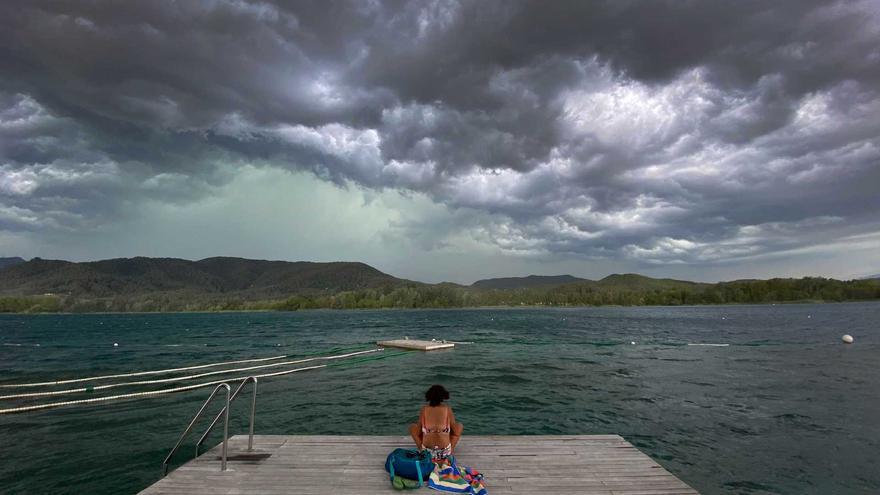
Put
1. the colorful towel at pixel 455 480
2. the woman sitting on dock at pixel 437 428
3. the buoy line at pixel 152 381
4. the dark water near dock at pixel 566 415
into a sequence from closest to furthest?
1. the colorful towel at pixel 455 480
2. the woman sitting on dock at pixel 437 428
3. the dark water near dock at pixel 566 415
4. the buoy line at pixel 152 381

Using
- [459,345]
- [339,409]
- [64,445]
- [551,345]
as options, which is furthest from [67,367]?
[551,345]

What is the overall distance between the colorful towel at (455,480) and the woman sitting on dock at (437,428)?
82 centimetres

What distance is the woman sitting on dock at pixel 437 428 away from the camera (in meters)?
10.1

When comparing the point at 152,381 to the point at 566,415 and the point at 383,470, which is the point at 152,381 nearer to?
the point at 566,415

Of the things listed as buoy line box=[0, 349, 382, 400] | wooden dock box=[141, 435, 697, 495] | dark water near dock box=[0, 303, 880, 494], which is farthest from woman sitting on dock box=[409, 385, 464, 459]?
buoy line box=[0, 349, 382, 400]

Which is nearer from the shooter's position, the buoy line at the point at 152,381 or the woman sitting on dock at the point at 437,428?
the woman sitting on dock at the point at 437,428

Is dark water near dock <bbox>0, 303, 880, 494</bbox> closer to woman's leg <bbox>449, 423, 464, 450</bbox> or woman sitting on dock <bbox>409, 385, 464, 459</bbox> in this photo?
woman's leg <bbox>449, 423, 464, 450</bbox>

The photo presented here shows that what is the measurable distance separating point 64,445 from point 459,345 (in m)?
46.4

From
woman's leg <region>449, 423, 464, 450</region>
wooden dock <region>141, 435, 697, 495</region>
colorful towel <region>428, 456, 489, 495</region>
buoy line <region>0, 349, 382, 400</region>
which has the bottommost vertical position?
buoy line <region>0, 349, 382, 400</region>

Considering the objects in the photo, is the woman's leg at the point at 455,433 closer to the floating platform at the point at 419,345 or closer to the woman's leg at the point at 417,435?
the woman's leg at the point at 417,435

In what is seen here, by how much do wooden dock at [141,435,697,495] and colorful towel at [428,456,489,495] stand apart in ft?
0.81

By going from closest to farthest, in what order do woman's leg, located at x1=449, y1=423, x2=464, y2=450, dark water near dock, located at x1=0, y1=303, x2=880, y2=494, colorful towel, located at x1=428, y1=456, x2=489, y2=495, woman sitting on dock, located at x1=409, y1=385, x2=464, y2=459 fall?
colorful towel, located at x1=428, y1=456, x2=489, y2=495 < woman sitting on dock, located at x1=409, y1=385, x2=464, y2=459 < woman's leg, located at x1=449, y1=423, x2=464, y2=450 < dark water near dock, located at x1=0, y1=303, x2=880, y2=494

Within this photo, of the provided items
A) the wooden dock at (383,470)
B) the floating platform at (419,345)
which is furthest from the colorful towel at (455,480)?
the floating platform at (419,345)

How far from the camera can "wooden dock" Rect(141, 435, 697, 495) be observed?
888cm
